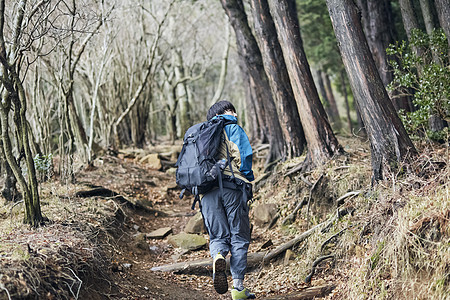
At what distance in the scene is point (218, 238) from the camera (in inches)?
206

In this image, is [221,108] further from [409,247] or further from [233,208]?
[409,247]

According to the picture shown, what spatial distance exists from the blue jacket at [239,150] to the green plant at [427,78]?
3656 mm

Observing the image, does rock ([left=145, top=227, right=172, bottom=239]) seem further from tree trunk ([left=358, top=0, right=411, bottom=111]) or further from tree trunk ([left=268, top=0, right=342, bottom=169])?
tree trunk ([left=358, top=0, right=411, bottom=111])

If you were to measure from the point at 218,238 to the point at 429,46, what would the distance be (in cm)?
539

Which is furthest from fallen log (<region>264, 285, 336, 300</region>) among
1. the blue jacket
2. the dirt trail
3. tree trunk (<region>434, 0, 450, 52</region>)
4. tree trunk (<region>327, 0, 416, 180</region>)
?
tree trunk (<region>434, 0, 450, 52</region>)

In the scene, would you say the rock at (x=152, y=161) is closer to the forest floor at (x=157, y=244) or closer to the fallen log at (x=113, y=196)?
the forest floor at (x=157, y=244)

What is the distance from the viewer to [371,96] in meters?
6.29

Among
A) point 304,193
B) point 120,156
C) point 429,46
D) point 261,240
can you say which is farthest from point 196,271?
point 120,156

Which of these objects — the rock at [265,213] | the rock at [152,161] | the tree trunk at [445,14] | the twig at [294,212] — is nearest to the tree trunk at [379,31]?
the tree trunk at [445,14]

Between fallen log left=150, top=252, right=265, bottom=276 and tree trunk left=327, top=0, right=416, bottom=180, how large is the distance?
2125mm

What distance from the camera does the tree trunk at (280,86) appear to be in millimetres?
9992

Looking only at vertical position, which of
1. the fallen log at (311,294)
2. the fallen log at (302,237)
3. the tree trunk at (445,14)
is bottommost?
the fallen log at (311,294)

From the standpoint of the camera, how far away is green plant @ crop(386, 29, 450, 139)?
287 inches

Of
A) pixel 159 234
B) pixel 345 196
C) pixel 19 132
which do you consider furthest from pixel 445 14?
pixel 19 132
